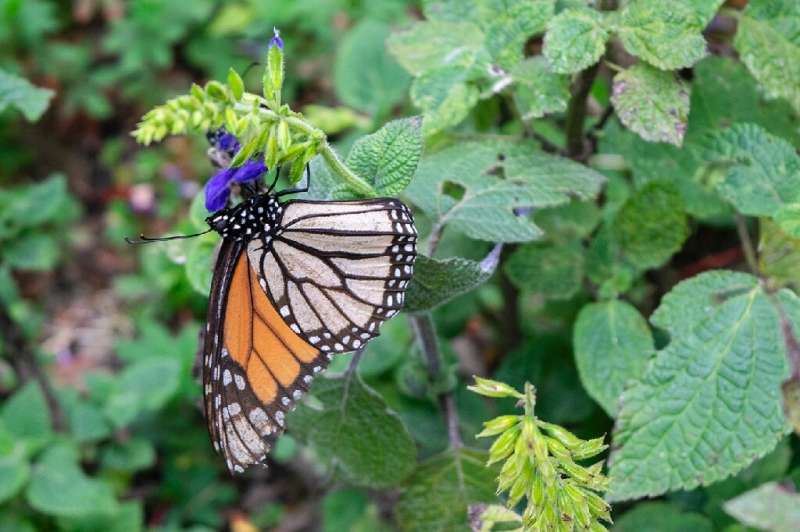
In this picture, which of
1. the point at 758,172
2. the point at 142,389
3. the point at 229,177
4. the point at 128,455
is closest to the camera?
the point at 229,177

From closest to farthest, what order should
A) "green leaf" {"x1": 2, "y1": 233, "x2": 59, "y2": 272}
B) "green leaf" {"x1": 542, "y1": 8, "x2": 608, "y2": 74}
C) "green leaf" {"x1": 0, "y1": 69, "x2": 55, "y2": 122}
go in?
"green leaf" {"x1": 542, "y1": 8, "x2": 608, "y2": 74} < "green leaf" {"x1": 0, "y1": 69, "x2": 55, "y2": 122} < "green leaf" {"x1": 2, "y1": 233, "x2": 59, "y2": 272}

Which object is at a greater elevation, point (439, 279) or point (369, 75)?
point (439, 279)

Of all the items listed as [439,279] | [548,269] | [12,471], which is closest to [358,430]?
[439,279]

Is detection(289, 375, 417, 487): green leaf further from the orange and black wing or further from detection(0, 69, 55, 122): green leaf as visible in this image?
detection(0, 69, 55, 122): green leaf

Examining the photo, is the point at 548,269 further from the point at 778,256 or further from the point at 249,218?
the point at 249,218

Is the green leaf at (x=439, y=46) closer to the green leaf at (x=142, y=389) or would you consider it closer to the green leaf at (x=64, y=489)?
the green leaf at (x=142, y=389)

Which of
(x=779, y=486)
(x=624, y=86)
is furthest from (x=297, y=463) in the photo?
(x=779, y=486)

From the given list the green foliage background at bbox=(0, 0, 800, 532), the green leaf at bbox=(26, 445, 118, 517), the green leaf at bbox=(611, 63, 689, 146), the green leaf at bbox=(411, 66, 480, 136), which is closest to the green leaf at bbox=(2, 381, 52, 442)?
the green foliage background at bbox=(0, 0, 800, 532)

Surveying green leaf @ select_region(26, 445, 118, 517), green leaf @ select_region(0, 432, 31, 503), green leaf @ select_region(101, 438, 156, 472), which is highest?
green leaf @ select_region(0, 432, 31, 503)
